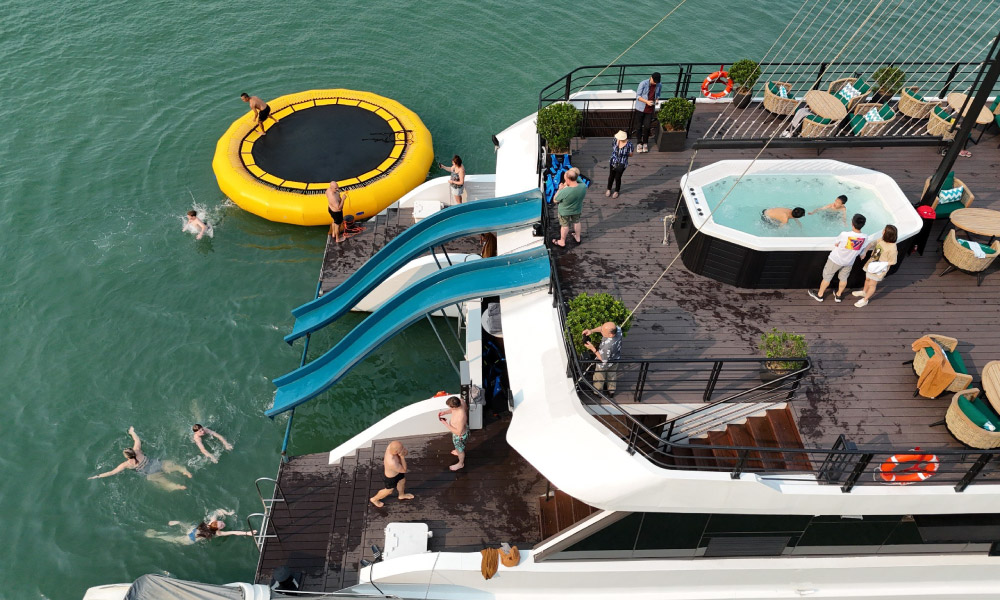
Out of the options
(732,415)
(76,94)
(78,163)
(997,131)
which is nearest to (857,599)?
(732,415)

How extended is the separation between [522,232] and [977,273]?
8.07 m

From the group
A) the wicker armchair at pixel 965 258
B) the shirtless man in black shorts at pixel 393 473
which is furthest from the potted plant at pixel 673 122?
the shirtless man in black shorts at pixel 393 473

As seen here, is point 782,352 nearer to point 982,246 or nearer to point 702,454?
point 702,454

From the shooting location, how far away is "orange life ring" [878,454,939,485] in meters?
8.80

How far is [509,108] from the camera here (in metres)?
23.7

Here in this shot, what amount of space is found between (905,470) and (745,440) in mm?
2039

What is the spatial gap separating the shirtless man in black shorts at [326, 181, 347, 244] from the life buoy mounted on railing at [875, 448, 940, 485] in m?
13.2

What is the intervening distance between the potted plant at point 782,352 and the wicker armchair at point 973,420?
2128mm

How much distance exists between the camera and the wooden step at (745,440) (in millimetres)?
9594

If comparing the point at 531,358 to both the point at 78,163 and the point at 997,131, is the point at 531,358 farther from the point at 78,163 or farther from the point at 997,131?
the point at 78,163

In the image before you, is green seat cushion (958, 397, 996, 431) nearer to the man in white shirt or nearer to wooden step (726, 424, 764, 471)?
the man in white shirt

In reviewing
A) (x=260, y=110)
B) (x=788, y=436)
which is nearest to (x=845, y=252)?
(x=788, y=436)

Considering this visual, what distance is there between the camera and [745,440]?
32.4 ft

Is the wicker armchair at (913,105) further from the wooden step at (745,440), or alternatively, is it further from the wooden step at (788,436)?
the wooden step at (745,440)
